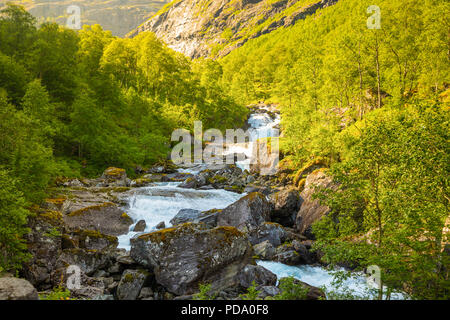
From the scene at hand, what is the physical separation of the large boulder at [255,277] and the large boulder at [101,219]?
1043 centimetres

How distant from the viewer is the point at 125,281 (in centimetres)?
1317

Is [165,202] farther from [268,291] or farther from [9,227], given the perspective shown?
[268,291]

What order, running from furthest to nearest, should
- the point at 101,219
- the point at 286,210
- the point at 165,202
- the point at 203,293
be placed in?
the point at 165,202 < the point at 286,210 < the point at 101,219 < the point at 203,293

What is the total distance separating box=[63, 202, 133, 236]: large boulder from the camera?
1877 cm

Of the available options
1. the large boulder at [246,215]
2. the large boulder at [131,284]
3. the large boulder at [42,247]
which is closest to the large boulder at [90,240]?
the large boulder at [42,247]

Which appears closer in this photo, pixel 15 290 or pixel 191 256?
pixel 15 290

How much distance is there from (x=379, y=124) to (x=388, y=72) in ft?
93.2

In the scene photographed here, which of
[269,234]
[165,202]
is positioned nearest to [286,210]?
[269,234]

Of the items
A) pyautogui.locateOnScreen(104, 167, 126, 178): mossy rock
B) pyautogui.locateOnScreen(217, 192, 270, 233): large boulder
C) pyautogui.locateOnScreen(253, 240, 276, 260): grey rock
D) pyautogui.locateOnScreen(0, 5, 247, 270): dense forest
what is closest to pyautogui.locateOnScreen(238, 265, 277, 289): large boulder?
pyautogui.locateOnScreen(253, 240, 276, 260): grey rock

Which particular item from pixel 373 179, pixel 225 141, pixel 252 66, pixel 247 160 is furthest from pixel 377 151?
pixel 252 66

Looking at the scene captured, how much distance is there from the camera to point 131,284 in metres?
13.1

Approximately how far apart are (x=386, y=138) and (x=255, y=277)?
9072 mm

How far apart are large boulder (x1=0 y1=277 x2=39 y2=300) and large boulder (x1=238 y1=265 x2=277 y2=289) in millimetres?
9040

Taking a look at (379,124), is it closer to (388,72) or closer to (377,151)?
(377,151)
